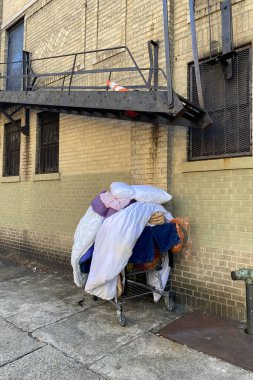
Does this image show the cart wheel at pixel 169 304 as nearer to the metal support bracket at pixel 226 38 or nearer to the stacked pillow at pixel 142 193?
the stacked pillow at pixel 142 193

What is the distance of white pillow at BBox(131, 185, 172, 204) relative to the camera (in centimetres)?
496

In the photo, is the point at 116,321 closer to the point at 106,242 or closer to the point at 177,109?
the point at 106,242

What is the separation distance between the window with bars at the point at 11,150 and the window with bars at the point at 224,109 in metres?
5.55

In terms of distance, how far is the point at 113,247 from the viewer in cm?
442

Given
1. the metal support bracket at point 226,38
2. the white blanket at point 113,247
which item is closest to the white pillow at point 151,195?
the white blanket at point 113,247

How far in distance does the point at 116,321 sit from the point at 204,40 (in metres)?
4.23

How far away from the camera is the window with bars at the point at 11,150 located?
30.5 ft

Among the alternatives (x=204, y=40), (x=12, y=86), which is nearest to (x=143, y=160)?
(x=204, y=40)

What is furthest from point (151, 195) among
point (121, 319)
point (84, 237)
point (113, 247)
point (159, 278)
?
point (121, 319)

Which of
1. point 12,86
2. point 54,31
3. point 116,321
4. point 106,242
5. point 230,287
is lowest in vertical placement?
point 116,321

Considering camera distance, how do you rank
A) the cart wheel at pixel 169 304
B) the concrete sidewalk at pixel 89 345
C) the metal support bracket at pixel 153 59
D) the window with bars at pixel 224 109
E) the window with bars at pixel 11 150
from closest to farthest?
the concrete sidewalk at pixel 89 345, the window with bars at pixel 224 109, the cart wheel at pixel 169 304, the metal support bracket at pixel 153 59, the window with bars at pixel 11 150

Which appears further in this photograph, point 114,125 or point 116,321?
point 114,125

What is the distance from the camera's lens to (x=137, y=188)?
5.07m

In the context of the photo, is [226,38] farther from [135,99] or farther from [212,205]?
[212,205]
